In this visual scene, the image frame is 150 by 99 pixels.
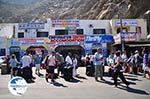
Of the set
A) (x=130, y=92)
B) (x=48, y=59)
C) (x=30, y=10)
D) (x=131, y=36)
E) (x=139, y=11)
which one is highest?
(x=30, y=10)

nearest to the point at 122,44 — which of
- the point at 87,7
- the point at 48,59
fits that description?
the point at 48,59

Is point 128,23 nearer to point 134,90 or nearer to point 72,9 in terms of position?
point 134,90

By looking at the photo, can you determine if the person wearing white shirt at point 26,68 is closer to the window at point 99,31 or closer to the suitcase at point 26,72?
the suitcase at point 26,72

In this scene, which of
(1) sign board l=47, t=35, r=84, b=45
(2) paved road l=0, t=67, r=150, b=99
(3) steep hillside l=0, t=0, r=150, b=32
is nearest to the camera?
(2) paved road l=0, t=67, r=150, b=99

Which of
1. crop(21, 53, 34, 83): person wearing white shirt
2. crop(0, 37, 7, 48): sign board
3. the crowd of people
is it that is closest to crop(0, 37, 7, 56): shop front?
crop(0, 37, 7, 48): sign board

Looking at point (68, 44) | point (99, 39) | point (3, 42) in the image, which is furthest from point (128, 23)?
point (3, 42)

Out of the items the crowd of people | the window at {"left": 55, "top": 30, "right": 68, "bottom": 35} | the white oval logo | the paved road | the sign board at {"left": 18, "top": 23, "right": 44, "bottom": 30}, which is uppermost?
the sign board at {"left": 18, "top": 23, "right": 44, "bottom": 30}

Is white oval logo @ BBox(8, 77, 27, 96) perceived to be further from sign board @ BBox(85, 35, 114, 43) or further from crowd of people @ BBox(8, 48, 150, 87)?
sign board @ BBox(85, 35, 114, 43)

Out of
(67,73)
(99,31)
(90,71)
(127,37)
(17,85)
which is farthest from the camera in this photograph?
(99,31)

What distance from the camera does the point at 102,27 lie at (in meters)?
44.2

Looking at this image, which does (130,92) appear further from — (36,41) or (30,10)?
(30,10)

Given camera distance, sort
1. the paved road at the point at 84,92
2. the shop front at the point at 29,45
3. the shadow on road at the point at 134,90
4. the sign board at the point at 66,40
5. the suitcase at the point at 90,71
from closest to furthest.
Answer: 1. the paved road at the point at 84,92
2. the shadow on road at the point at 134,90
3. the suitcase at the point at 90,71
4. the sign board at the point at 66,40
5. the shop front at the point at 29,45

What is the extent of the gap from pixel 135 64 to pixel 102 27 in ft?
78.0

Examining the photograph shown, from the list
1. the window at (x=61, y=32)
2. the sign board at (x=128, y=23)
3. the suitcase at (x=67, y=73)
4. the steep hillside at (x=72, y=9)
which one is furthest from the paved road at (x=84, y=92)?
the sign board at (x=128, y=23)
